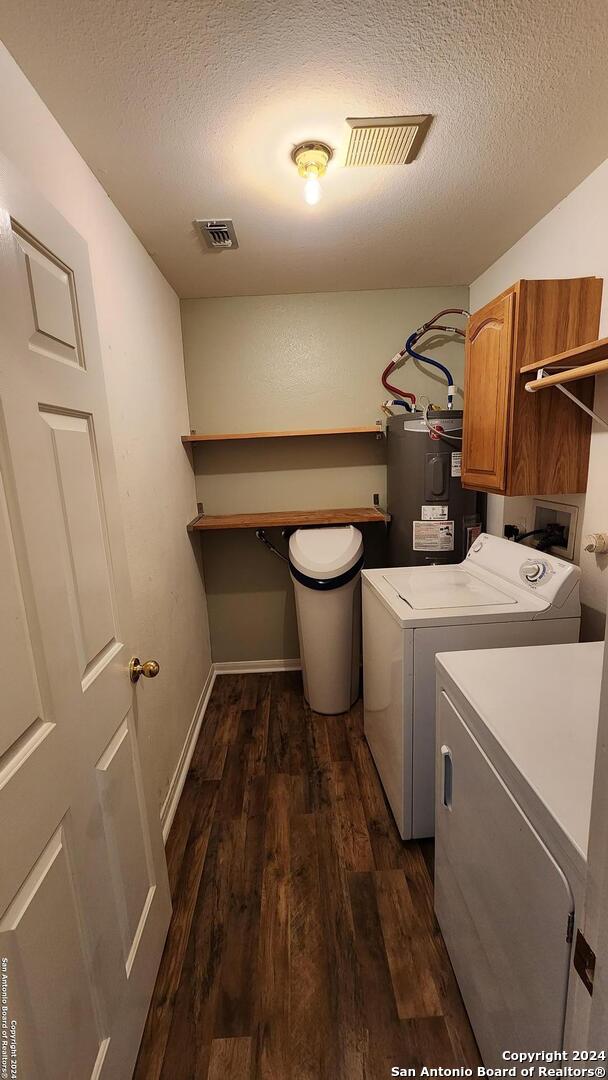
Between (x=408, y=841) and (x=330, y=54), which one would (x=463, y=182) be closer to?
(x=330, y=54)

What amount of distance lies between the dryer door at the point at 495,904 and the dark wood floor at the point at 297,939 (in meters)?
0.18

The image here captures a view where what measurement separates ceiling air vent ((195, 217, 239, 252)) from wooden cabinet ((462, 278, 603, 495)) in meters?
1.09

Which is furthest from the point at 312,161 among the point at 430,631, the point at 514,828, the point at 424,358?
the point at 514,828

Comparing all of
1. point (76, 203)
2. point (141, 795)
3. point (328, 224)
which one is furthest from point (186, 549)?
point (328, 224)

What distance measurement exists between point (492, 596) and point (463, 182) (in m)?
1.48

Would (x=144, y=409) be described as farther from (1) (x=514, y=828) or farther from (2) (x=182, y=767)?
(1) (x=514, y=828)

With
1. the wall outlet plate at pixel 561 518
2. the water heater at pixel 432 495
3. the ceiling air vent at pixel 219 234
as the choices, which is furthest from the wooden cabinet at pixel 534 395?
the ceiling air vent at pixel 219 234

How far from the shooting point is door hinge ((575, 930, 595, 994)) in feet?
1.60

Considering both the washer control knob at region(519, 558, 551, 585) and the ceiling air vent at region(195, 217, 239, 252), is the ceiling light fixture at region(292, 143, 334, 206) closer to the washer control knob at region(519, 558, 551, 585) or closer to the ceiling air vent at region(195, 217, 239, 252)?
the ceiling air vent at region(195, 217, 239, 252)

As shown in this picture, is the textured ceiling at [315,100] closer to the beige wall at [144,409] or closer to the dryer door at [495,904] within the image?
the beige wall at [144,409]

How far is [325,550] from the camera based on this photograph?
7.36 feet

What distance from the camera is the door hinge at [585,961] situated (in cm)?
49

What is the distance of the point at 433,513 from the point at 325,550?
60cm

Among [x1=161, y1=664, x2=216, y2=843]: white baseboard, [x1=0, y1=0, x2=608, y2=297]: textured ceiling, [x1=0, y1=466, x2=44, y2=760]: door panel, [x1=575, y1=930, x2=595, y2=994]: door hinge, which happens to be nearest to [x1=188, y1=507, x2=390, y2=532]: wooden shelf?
[x1=161, y1=664, x2=216, y2=843]: white baseboard
